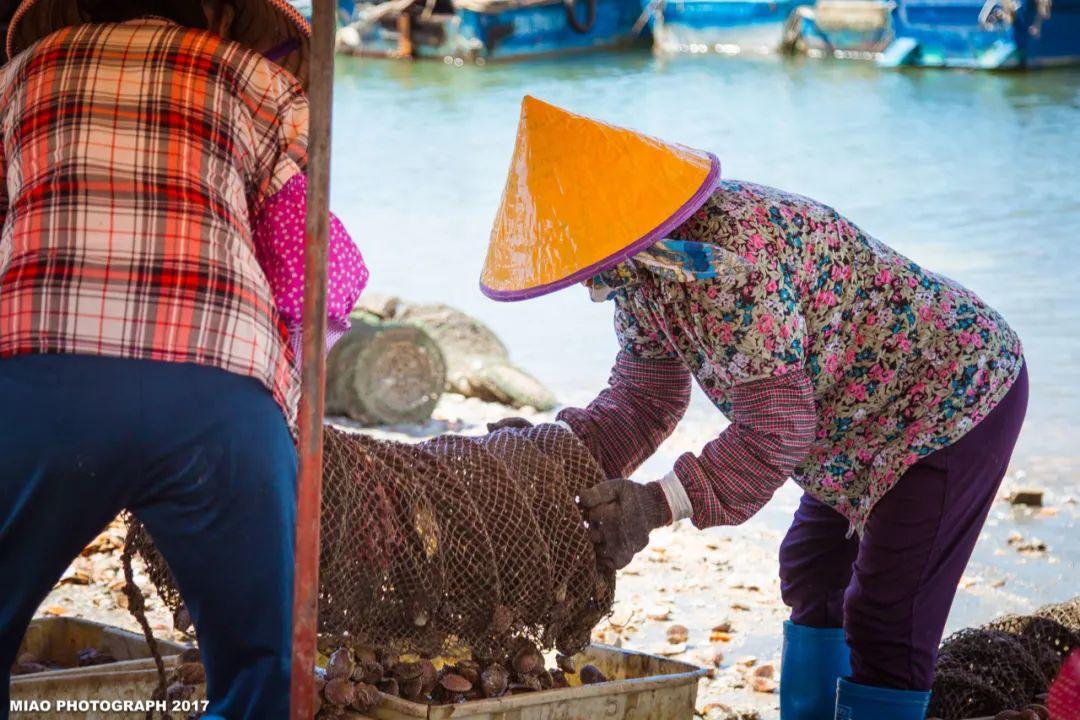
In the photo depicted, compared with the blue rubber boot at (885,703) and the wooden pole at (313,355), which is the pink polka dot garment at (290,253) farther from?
the blue rubber boot at (885,703)

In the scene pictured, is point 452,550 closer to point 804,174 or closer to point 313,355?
point 313,355

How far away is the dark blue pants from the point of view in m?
2.04

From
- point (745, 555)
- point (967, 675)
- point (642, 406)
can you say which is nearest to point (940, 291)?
point (642, 406)

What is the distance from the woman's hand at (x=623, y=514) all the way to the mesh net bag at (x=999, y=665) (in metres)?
0.95

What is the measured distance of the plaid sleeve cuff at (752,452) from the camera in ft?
8.60

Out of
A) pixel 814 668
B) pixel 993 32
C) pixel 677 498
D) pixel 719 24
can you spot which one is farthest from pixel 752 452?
pixel 719 24

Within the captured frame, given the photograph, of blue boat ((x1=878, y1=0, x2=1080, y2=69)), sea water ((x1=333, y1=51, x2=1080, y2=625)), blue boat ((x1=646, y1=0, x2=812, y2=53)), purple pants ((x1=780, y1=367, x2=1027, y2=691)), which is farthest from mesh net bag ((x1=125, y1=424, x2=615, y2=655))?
blue boat ((x1=646, y1=0, x2=812, y2=53))

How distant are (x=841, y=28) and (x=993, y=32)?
3.67 meters

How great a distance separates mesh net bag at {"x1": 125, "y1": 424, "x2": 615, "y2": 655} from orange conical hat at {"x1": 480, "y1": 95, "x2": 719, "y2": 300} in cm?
41

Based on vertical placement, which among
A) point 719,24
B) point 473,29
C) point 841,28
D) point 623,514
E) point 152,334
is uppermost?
point 152,334

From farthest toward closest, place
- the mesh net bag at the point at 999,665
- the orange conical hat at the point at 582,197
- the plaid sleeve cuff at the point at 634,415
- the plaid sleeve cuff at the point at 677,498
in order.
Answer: the mesh net bag at the point at 999,665
the plaid sleeve cuff at the point at 634,415
the plaid sleeve cuff at the point at 677,498
the orange conical hat at the point at 582,197

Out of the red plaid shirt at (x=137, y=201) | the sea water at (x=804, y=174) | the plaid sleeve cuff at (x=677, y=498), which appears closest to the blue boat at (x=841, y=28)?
the sea water at (x=804, y=174)

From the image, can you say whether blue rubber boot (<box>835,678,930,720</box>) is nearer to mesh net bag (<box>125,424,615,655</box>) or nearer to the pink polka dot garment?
mesh net bag (<box>125,424,615,655</box>)

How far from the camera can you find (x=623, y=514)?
272 centimetres
